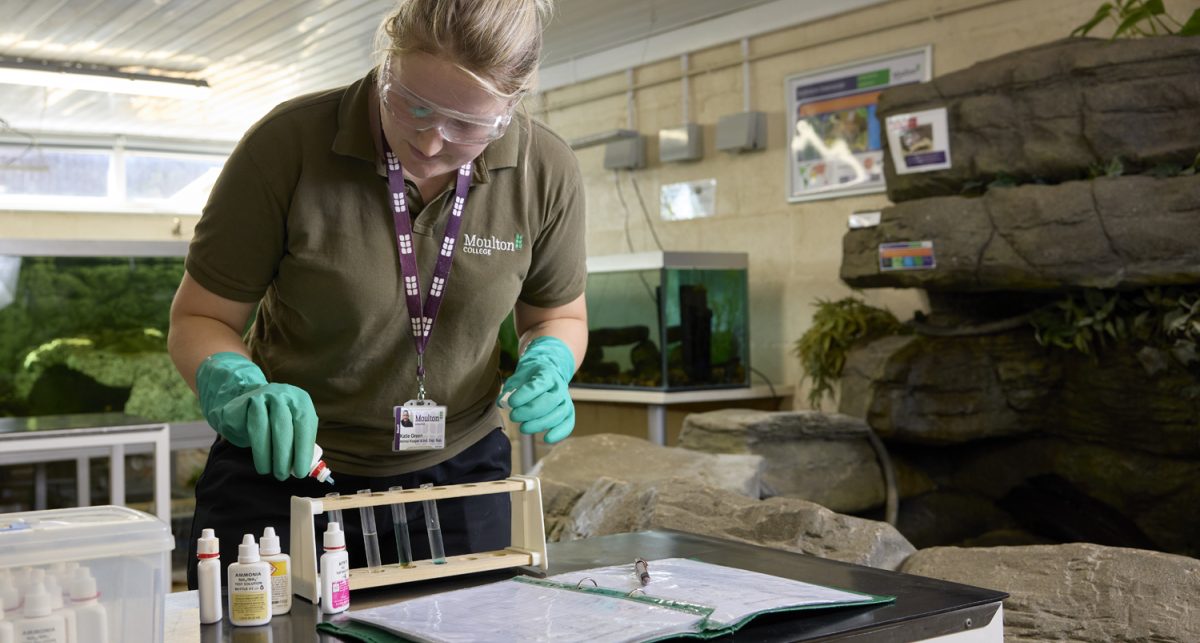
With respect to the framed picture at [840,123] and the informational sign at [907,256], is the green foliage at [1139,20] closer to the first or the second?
the framed picture at [840,123]

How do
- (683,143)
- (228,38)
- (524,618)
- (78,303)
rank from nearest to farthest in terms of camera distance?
(524,618)
(78,303)
(683,143)
(228,38)

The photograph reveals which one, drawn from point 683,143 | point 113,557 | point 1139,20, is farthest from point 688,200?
point 113,557

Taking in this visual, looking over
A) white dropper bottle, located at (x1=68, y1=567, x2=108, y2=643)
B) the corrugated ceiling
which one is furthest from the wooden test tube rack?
the corrugated ceiling

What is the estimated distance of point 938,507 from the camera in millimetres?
5191

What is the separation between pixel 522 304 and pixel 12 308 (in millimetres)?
3684

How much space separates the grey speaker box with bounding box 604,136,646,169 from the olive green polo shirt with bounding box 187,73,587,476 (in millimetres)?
5574

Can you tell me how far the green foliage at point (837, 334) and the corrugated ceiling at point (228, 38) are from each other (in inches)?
77.1

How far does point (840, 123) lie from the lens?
578 centimetres

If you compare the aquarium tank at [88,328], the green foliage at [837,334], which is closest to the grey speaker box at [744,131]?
the green foliage at [837,334]

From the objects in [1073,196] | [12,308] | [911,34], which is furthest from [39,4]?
[1073,196]

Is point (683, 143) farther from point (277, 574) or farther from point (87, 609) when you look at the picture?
point (87, 609)

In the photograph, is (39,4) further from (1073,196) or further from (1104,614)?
(1104,614)

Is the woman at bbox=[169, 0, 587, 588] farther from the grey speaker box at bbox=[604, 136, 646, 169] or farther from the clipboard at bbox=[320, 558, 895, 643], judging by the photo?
the grey speaker box at bbox=[604, 136, 646, 169]

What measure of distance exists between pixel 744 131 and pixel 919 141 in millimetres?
1634
